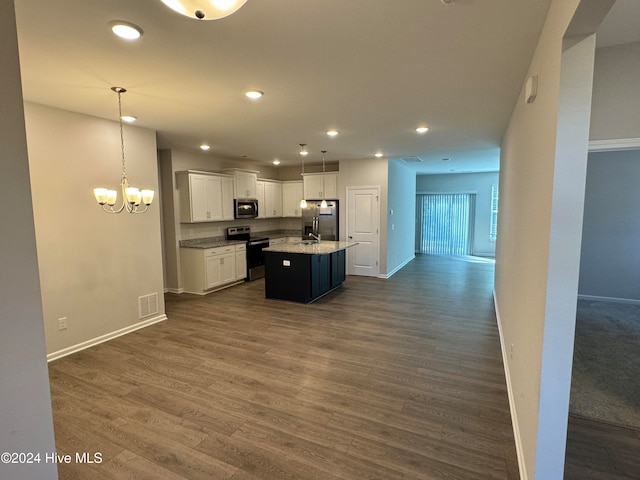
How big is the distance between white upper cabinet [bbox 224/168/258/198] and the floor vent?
3.11 meters

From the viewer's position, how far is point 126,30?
1.95 metres

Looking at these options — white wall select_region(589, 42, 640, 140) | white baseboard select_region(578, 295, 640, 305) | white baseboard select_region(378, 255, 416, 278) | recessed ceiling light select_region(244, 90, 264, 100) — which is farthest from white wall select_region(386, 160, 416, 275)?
white wall select_region(589, 42, 640, 140)

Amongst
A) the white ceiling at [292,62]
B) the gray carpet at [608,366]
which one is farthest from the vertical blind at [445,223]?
the white ceiling at [292,62]

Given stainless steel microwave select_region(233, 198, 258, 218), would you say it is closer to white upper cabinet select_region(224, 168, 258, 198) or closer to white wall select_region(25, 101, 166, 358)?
white upper cabinet select_region(224, 168, 258, 198)

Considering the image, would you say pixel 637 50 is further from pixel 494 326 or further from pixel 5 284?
pixel 5 284

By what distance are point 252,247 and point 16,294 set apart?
6221mm

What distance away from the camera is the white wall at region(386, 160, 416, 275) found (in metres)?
7.49

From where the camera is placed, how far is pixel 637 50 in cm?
234

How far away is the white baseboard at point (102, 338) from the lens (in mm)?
3576

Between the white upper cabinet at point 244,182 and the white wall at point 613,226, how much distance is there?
6.38m

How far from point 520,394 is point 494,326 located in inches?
96.4

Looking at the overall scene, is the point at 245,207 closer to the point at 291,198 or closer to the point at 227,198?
the point at 227,198

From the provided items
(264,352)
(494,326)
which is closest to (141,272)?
(264,352)


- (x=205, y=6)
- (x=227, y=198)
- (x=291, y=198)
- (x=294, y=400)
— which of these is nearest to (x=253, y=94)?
(x=205, y=6)
